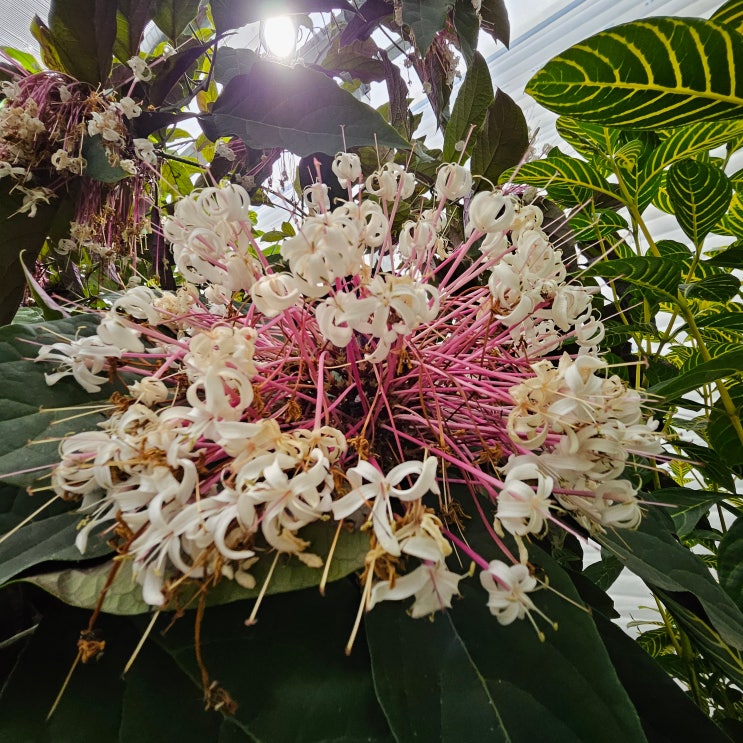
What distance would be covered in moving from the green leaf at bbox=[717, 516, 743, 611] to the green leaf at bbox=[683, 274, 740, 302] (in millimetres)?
246

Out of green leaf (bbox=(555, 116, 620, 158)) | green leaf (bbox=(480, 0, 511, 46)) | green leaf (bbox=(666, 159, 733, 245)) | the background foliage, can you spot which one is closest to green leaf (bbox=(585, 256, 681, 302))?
the background foliage

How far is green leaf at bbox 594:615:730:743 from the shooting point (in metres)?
0.27

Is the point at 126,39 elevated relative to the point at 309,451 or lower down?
elevated

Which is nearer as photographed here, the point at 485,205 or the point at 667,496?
the point at 485,205

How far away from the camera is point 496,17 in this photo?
0.69 meters

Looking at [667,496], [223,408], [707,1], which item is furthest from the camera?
[707,1]

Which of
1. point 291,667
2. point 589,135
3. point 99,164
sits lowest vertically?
point 291,667

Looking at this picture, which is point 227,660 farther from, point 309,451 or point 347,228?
point 347,228

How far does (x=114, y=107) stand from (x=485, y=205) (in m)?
0.46

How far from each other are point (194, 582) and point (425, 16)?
0.56m

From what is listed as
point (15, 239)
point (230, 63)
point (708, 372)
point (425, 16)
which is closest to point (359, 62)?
point (230, 63)

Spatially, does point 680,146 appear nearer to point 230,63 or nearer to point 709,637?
point 709,637

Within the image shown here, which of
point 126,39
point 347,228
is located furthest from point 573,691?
point 126,39

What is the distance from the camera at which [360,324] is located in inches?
8.9
